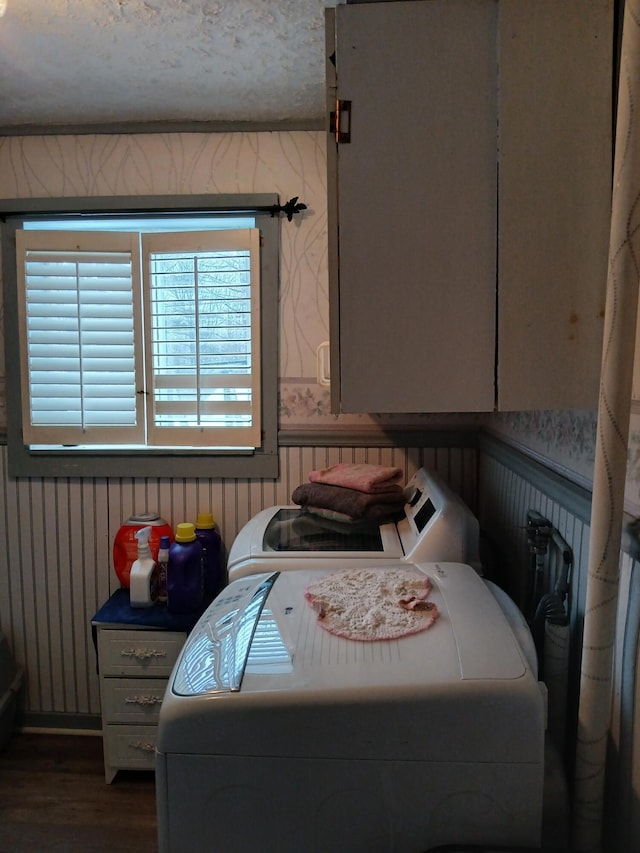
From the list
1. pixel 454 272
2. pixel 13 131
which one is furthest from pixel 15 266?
pixel 454 272

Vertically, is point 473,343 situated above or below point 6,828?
above

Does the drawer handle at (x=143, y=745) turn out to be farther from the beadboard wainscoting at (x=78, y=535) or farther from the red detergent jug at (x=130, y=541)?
the red detergent jug at (x=130, y=541)

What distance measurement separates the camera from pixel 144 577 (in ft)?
6.00

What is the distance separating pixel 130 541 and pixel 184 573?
1.09 feet

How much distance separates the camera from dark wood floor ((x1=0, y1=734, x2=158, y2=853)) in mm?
1627

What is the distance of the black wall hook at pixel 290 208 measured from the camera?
1936mm

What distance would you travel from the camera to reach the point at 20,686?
83.9 inches

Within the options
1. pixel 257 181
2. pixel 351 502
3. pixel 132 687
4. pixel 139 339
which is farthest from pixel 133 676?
pixel 257 181

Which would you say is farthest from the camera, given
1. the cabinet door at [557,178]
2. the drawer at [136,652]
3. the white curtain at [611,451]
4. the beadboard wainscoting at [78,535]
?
the beadboard wainscoting at [78,535]

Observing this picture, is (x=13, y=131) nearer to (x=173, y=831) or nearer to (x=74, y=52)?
(x=74, y=52)

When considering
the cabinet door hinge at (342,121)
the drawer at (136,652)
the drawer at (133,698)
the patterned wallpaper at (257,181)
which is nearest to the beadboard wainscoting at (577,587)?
the patterned wallpaper at (257,181)

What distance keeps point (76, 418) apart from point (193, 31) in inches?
52.1

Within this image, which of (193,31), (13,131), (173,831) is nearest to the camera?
(173,831)

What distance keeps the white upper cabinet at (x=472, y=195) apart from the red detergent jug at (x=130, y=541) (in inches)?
52.7
